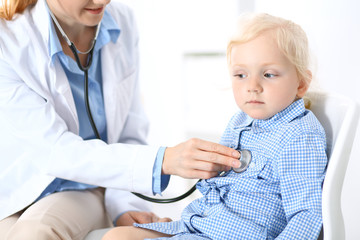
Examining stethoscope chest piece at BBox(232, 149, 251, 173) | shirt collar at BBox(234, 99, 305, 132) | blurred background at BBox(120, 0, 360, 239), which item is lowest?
blurred background at BBox(120, 0, 360, 239)

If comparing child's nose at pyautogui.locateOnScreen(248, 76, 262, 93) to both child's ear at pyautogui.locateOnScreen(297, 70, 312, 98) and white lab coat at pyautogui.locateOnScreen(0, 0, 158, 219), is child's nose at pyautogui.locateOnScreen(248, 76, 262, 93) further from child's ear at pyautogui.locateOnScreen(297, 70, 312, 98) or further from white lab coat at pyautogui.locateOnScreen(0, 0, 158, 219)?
white lab coat at pyautogui.locateOnScreen(0, 0, 158, 219)

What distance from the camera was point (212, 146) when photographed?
109 cm

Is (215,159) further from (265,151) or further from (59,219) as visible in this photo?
(59,219)

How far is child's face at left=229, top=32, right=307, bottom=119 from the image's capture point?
1.13 meters

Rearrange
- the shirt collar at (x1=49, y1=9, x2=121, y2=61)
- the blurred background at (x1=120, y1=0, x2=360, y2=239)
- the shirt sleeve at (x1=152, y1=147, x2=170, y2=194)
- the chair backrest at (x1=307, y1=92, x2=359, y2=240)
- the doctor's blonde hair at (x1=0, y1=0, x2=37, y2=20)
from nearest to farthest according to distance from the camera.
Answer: the chair backrest at (x1=307, y1=92, x2=359, y2=240), the shirt sleeve at (x1=152, y1=147, x2=170, y2=194), the doctor's blonde hair at (x1=0, y1=0, x2=37, y2=20), the shirt collar at (x1=49, y1=9, x2=121, y2=61), the blurred background at (x1=120, y1=0, x2=360, y2=239)

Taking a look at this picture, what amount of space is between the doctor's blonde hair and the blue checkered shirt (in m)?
0.82

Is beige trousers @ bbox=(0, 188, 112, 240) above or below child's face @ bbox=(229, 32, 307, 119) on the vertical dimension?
below

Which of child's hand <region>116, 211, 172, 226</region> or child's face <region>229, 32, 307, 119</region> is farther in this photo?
child's hand <region>116, 211, 172, 226</region>

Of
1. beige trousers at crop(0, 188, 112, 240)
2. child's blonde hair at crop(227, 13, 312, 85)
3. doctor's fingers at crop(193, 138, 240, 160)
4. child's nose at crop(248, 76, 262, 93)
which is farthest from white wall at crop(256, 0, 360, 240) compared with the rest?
beige trousers at crop(0, 188, 112, 240)

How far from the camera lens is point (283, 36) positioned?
1139mm

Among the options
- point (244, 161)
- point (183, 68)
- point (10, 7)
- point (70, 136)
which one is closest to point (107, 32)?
point (10, 7)

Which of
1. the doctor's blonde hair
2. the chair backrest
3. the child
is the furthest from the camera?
the doctor's blonde hair

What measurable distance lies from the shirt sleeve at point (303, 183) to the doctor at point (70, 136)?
137 millimetres

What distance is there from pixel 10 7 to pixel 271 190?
99cm
